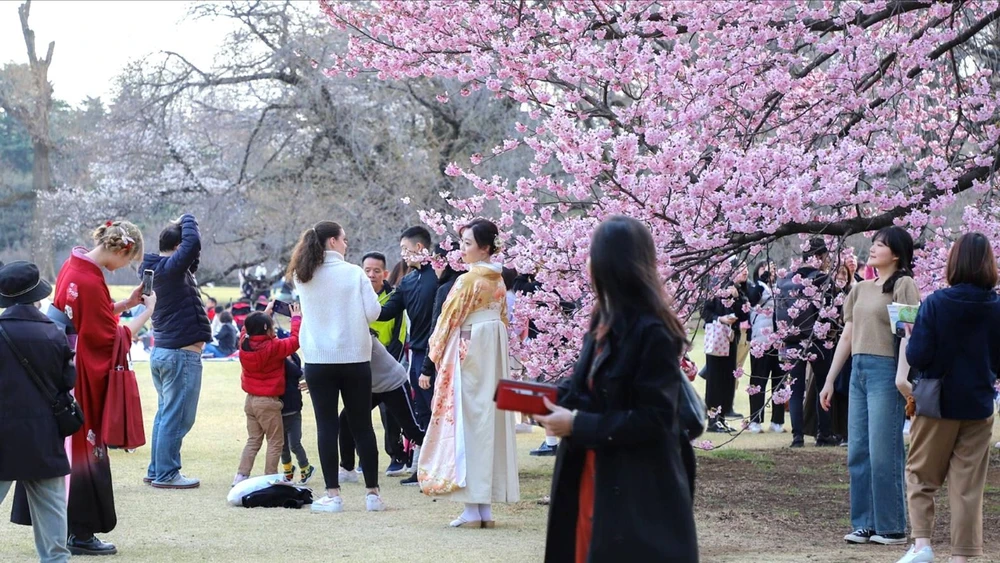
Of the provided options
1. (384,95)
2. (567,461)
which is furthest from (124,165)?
(567,461)

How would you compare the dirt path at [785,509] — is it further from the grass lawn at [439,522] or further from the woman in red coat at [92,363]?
the woman in red coat at [92,363]

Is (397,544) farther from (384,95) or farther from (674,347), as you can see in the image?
(384,95)

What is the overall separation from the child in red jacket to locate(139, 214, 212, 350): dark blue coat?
353 mm

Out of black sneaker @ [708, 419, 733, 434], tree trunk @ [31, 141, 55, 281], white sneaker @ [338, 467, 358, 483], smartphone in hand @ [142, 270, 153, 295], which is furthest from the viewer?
tree trunk @ [31, 141, 55, 281]

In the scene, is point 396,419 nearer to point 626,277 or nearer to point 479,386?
point 479,386

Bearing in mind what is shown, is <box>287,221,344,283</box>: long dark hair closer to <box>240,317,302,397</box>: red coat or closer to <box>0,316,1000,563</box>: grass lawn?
<box>240,317,302,397</box>: red coat

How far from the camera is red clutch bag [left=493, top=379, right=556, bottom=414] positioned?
3047 mm

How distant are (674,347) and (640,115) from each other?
4247 millimetres

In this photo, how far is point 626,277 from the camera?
2.98 m

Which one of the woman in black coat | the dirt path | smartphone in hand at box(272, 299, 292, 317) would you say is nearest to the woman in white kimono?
the dirt path

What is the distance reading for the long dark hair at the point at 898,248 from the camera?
5.65m

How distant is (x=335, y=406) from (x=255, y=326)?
1.14 metres

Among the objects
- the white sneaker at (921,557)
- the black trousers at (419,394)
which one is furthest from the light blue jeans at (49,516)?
the white sneaker at (921,557)

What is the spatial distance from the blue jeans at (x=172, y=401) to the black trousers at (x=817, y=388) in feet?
17.2
